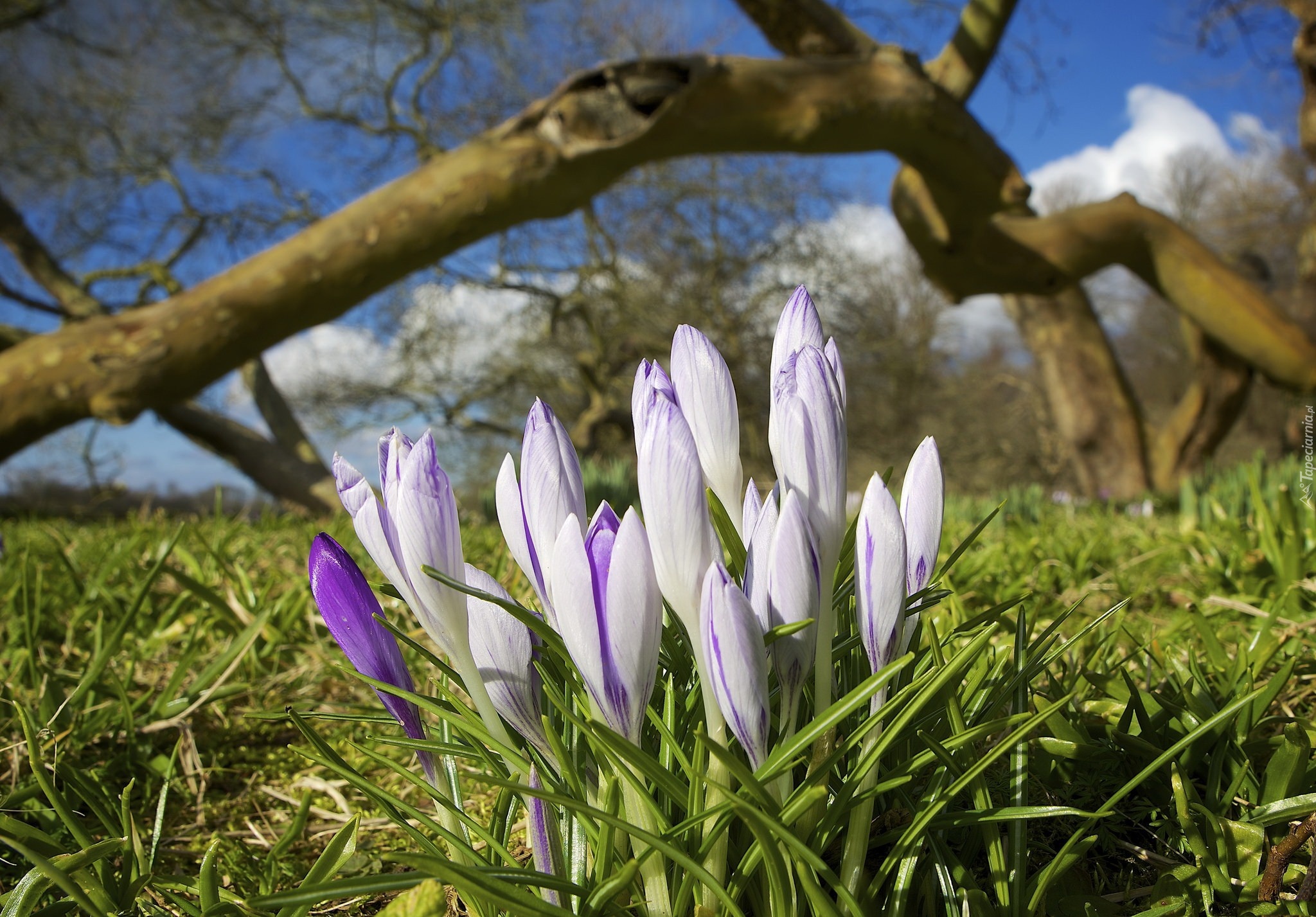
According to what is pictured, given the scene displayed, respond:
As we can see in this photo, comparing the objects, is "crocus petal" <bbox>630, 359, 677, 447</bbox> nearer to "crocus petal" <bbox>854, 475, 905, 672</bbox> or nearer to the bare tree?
"crocus petal" <bbox>854, 475, 905, 672</bbox>

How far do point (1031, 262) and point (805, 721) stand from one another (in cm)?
652

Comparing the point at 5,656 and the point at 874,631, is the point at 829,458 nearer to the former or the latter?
the point at 874,631

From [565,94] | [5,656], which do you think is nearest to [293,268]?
[565,94]

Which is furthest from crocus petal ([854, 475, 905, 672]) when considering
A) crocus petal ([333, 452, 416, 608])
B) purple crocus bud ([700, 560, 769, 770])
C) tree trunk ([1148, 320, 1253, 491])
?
tree trunk ([1148, 320, 1253, 491])

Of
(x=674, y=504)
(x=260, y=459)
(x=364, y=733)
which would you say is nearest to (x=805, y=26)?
(x=260, y=459)

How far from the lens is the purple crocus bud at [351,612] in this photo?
2.21 feet

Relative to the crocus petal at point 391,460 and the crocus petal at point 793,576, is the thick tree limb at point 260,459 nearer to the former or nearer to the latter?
the crocus petal at point 391,460

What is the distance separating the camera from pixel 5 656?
1.63 m

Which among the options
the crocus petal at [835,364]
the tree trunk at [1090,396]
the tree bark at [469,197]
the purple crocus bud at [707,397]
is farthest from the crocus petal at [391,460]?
the tree trunk at [1090,396]

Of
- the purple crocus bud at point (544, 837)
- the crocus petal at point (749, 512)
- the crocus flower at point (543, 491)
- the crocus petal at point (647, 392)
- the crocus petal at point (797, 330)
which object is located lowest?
the purple crocus bud at point (544, 837)

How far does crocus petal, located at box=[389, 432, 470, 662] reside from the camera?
0.60 m

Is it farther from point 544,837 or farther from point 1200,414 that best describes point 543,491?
point 1200,414

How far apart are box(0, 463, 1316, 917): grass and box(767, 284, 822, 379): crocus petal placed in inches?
12.2

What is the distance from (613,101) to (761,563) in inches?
188
